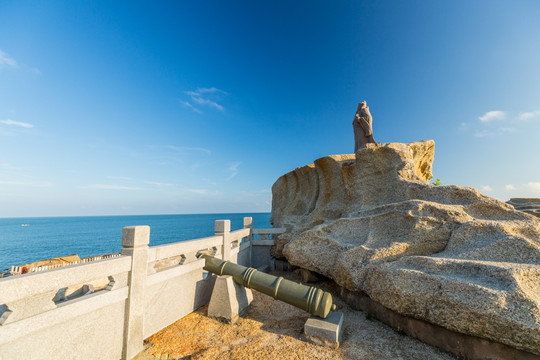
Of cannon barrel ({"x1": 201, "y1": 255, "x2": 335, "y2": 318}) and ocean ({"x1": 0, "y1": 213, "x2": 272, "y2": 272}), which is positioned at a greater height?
cannon barrel ({"x1": 201, "y1": 255, "x2": 335, "y2": 318})

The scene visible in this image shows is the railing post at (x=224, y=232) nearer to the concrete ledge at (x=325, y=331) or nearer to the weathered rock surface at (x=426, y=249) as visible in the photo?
the weathered rock surface at (x=426, y=249)

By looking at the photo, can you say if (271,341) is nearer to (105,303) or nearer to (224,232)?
(105,303)

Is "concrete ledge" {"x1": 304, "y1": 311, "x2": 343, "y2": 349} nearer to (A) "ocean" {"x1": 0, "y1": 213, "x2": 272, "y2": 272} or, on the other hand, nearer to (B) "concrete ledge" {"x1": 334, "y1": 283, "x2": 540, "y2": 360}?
(B) "concrete ledge" {"x1": 334, "y1": 283, "x2": 540, "y2": 360}

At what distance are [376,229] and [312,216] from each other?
12.4 ft

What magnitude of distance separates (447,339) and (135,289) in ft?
17.9

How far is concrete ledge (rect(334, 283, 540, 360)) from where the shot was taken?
3393 mm

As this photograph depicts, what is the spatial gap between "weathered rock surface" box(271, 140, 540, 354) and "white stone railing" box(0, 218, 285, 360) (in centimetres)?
347

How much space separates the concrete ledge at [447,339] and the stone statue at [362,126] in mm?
7481

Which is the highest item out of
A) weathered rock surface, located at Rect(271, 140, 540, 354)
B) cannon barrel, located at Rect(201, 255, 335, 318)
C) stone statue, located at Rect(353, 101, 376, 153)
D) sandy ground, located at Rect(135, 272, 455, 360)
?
stone statue, located at Rect(353, 101, 376, 153)

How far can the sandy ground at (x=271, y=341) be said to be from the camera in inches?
164

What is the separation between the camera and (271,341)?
4.67 metres

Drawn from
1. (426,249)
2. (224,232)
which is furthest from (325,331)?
(224,232)

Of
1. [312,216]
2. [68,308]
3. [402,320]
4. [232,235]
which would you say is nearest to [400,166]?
[312,216]

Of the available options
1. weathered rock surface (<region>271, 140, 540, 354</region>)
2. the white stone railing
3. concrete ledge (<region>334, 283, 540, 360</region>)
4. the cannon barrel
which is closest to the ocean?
the white stone railing
